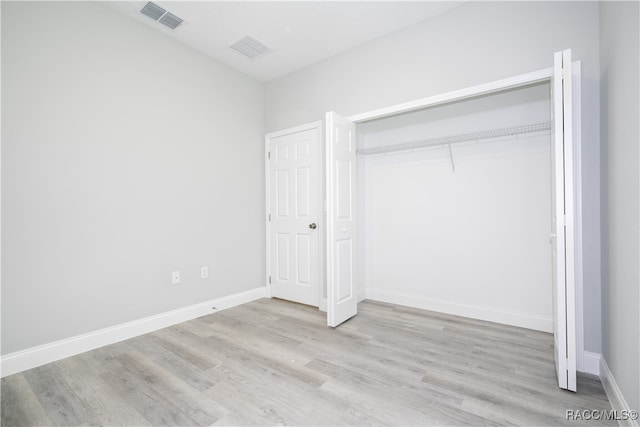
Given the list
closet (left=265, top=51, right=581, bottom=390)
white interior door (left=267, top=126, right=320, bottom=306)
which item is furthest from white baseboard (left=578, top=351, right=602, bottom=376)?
white interior door (left=267, top=126, right=320, bottom=306)

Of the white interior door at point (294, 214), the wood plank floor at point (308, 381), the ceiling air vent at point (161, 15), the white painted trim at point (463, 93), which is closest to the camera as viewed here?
the wood plank floor at point (308, 381)

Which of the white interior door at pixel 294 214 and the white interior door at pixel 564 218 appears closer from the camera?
the white interior door at pixel 564 218

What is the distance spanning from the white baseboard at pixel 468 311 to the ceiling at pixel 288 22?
2.99 meters

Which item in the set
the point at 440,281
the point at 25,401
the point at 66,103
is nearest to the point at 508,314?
the point at 440,281

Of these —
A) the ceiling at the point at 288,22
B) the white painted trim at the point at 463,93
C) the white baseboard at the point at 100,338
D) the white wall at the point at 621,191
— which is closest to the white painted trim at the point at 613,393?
the white wall at the point at 621,191

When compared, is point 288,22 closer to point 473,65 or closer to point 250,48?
point 250,48

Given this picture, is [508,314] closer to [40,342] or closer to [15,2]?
[40,342]

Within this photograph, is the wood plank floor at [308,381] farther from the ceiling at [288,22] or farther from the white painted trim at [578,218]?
the ceiling at [288,22]

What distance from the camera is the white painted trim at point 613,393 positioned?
57.6 inches

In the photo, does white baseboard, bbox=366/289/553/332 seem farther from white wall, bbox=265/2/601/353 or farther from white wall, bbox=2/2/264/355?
white wall, bbox=2/2/264/355

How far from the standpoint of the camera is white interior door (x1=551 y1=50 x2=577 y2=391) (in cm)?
174

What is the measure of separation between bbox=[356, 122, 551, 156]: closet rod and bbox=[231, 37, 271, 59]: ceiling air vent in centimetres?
167

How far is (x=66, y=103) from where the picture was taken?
2371 mm

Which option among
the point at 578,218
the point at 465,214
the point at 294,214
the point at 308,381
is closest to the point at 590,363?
the point at 578,218
